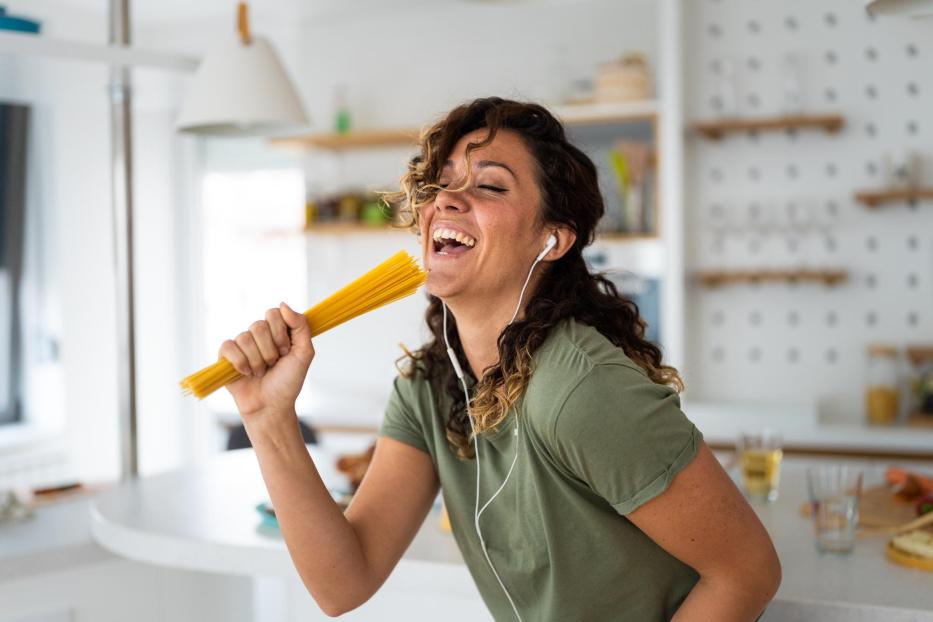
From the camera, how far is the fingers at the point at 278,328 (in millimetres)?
1217

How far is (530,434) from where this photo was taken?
123cm

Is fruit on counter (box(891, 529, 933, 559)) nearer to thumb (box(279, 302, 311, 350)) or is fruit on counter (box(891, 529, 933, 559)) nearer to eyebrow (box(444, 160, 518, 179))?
eyebrow (box(444, 160, 518, 179))

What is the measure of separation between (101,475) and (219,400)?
82 centimetres

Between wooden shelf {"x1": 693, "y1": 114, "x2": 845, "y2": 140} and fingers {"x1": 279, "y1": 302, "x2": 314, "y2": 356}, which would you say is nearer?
fingers {"x1": 279, "y1": 302, "x2": 314, "y2": 356}

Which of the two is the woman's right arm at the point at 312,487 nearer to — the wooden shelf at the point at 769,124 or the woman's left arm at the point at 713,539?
the woman's left arm at the point at 713,539

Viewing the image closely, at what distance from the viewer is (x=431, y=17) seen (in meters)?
4.92

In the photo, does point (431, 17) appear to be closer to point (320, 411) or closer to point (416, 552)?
point (320, 411)

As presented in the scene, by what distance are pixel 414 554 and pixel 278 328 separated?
615mm

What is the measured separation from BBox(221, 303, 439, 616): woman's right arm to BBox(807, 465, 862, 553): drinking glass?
657 millimetres

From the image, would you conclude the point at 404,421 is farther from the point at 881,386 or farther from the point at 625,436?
the point at 881,386

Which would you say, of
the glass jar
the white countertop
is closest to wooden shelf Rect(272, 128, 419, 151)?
the glass jar

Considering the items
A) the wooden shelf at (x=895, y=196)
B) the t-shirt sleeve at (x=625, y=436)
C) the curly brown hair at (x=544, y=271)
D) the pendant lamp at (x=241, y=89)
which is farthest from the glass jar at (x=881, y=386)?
the t-shirt sleeve at (x=625, y=436)

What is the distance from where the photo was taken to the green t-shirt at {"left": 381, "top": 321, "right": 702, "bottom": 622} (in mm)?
1105

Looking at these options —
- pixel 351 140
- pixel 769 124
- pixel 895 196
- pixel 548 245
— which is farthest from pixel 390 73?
pixel 548 245
